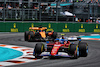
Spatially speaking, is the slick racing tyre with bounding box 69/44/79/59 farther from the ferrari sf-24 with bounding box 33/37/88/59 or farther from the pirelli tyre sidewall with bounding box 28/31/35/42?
the pirelli tyre sidewall with bounding box 28/31/35/42

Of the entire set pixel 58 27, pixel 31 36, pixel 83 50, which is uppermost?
pixel 83 50

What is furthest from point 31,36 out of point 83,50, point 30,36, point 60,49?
point 83,50

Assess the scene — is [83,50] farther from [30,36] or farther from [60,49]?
[30,36]

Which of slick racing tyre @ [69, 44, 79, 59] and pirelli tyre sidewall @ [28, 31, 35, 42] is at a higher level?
slick racing tyre @ [69, 44, 79, 59]

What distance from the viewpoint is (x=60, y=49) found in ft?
45.4

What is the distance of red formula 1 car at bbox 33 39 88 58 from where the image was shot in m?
13.1

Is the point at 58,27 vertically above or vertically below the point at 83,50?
below

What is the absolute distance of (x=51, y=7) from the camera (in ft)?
162

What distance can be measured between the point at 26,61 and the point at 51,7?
36.9 m

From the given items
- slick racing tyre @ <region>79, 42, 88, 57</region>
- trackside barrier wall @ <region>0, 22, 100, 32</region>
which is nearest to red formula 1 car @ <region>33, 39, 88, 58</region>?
slick racing tyre @ <region>79, 42, 88, 57</region>

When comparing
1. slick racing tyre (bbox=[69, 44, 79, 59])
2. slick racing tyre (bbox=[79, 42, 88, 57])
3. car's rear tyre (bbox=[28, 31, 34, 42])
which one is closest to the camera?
slick racing tyre (bbox=[69, 44, 79, 59])

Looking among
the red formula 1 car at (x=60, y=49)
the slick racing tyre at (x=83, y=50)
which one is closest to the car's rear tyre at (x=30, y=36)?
the red formula 1 car at (x=60, y=49)

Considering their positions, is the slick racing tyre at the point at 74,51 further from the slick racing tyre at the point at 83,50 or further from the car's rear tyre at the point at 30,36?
the car's rear tyre at the point at 30,36

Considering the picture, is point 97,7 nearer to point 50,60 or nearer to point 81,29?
point 81,29
